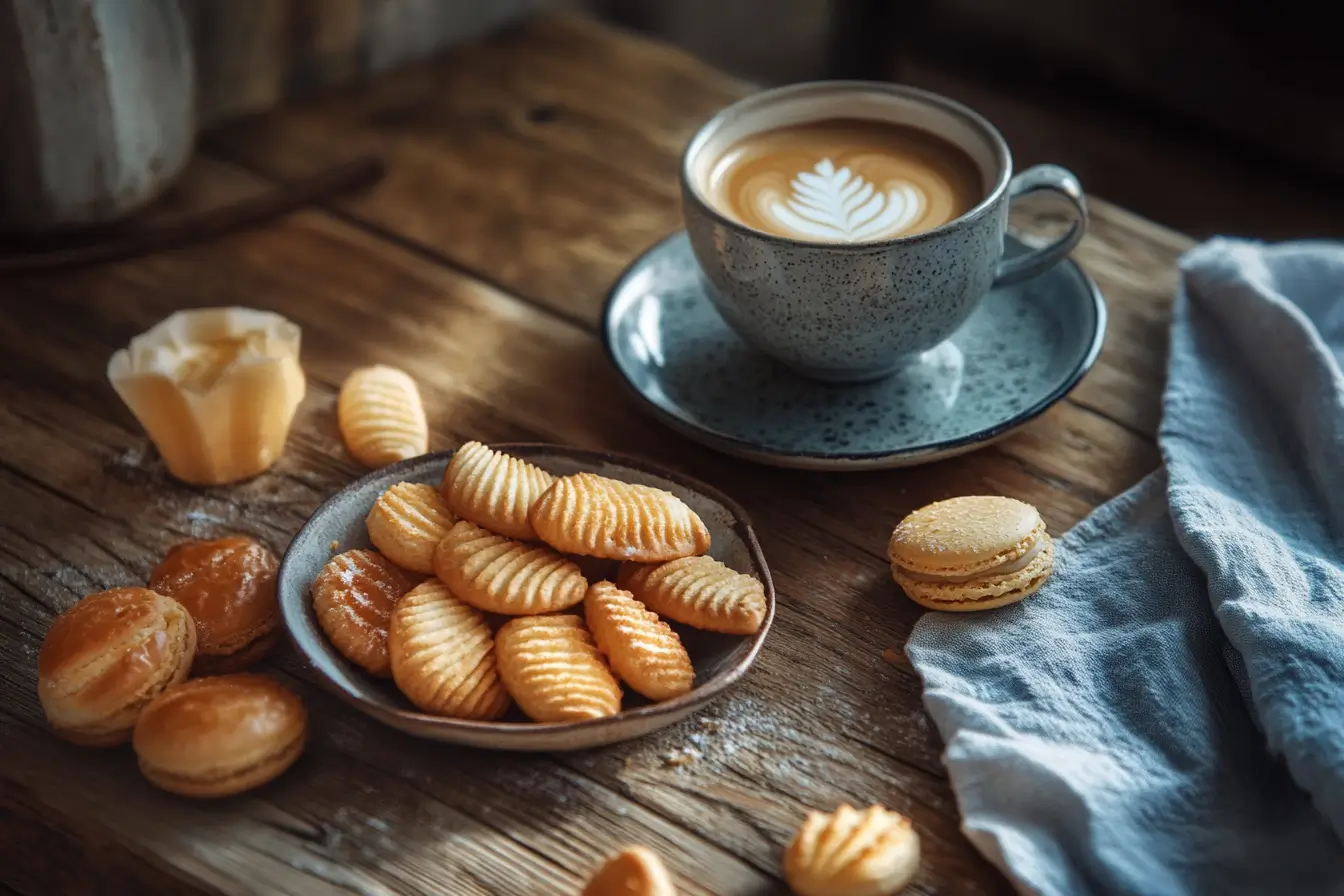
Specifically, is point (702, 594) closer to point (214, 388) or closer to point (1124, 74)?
point (214, 388)

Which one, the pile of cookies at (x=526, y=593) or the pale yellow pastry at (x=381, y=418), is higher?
the pile of cookies at (x=526, y=593)

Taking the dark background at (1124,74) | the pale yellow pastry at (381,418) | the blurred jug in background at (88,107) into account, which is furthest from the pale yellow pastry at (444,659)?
the dark background at (1124,74)

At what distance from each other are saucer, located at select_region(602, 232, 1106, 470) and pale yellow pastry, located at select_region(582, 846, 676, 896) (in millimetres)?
342

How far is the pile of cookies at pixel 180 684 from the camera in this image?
77cm

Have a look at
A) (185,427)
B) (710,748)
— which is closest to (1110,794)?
(710,748)

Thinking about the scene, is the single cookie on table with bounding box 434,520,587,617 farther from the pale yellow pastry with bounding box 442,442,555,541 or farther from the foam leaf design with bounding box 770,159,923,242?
the foam leaf design with bounding box 770,159,923,242

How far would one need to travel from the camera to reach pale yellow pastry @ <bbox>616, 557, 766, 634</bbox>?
82 cm

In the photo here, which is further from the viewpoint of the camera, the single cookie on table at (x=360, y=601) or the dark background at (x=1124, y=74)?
the dark background at (x=1124, y=74)

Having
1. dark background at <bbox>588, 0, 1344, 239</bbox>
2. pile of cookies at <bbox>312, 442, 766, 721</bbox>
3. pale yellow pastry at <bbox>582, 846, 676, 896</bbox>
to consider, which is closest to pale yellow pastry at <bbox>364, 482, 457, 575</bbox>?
pile of cookies at <bbox>312, 442, 766, 721</bbox>

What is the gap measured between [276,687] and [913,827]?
376 millimetres

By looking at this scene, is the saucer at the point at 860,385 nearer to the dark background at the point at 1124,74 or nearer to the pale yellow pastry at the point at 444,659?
the pale yellow pastry at the point at 444,659

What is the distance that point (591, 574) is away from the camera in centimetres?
90

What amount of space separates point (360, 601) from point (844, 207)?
47 cm

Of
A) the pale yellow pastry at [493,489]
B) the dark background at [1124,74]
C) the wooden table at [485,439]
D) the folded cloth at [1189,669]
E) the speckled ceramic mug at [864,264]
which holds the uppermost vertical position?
the speckled ceramic mug at [864,264]
